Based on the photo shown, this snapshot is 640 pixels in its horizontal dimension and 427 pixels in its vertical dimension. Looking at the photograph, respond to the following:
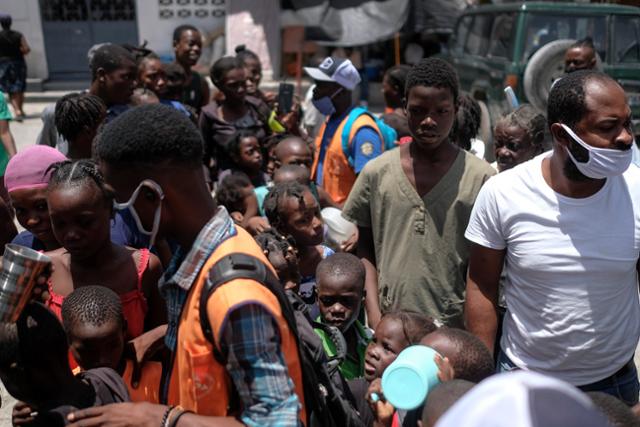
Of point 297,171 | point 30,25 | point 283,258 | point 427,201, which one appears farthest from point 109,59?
point 30,25

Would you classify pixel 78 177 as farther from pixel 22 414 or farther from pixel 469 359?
pixel 469 359

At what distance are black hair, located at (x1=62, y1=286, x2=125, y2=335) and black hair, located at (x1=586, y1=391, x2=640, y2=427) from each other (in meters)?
1.44

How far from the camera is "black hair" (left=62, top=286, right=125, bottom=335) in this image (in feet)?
7.44

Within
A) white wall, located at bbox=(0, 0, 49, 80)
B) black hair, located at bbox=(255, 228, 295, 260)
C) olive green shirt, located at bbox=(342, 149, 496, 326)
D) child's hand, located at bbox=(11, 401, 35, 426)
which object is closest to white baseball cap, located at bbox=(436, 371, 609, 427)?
child's hand, located at bbox=(11, 401, 35, 426)

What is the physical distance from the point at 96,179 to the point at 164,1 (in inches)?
553

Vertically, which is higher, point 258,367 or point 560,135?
point 560,135

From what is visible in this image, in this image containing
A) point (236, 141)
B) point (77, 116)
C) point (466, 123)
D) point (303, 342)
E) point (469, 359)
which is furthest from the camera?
point (236, 141)

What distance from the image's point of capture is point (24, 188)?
113 inches

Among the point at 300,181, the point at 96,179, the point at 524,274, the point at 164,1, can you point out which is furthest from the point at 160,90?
the point at 164,1

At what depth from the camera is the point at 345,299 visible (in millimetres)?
3201

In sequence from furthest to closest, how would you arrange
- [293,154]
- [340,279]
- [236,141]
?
[236,141] → [293,154] → [340,279]

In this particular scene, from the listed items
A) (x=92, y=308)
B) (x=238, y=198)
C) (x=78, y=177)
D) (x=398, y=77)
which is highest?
(x=78, y=177)

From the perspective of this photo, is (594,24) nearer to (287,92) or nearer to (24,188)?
(287,92)

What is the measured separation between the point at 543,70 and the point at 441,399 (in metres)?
6.36
